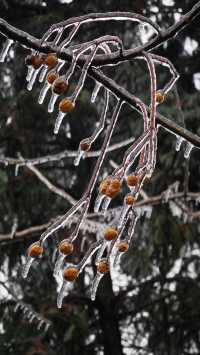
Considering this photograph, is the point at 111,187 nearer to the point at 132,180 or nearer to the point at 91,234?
the point at 132,180

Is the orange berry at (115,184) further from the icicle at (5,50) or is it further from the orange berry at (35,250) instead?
the icicle at (5,50)

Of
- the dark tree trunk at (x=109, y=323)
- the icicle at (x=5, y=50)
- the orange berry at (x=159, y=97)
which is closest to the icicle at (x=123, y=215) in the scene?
the orange berry at (x=159, y=97)

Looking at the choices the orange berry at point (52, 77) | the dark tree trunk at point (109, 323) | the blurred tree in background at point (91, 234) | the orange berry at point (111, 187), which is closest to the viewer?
the orange berry at point (111, 187)

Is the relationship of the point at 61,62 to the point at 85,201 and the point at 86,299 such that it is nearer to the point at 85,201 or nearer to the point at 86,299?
the point at 85,201

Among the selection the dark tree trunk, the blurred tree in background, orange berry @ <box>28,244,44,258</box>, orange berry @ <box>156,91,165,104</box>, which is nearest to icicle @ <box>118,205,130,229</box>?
orange berry @ <box>28,244,44,258</box>

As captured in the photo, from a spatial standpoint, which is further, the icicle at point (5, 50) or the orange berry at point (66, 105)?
the icicle at point (5, 50)

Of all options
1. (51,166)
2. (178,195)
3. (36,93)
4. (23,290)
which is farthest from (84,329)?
(178,195)

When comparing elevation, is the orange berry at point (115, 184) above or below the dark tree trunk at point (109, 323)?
below
